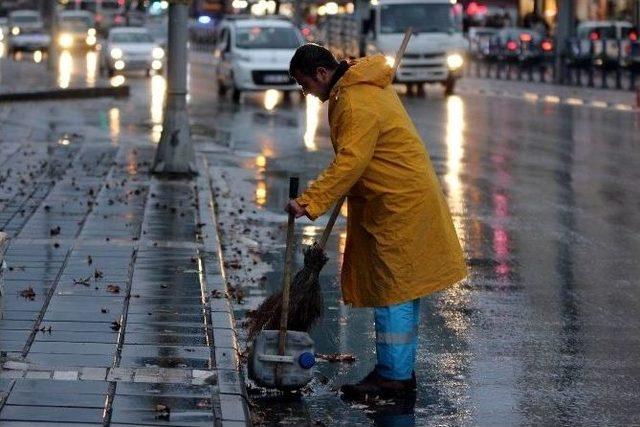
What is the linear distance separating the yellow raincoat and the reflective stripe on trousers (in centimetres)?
8

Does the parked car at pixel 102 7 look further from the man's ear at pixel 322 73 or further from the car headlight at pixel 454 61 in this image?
the man's ear at pixel 322 73

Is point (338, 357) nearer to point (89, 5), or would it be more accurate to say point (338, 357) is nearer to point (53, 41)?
point (53, 41)

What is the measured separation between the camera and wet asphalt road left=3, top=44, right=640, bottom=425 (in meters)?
7.67

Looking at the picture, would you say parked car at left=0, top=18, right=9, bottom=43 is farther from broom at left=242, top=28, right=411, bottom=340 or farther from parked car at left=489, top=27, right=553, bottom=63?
broom at left=242, top=28, right=411, bottom=340

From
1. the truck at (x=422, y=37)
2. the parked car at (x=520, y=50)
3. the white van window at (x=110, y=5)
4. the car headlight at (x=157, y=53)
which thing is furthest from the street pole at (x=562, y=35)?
the white van window at (x=110, y=5)

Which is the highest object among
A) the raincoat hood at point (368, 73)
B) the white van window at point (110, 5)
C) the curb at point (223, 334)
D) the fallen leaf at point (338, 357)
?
the white van window at point (110, 5)

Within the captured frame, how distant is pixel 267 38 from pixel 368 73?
102ft

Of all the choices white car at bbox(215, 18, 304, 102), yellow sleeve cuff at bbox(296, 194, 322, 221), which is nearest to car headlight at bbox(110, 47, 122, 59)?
white car at bbox(215, 18, 304, 102)

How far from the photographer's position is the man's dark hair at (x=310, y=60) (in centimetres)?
756

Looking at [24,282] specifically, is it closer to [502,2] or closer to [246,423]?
[246,423]

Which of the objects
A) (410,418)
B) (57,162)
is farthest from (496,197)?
(410,418)

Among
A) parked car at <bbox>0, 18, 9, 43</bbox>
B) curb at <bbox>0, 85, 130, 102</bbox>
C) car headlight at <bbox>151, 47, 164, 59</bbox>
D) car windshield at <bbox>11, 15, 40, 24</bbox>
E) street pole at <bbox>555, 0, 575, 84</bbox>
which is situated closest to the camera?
curb at <bbox>0, 85, 130, 102</bbox>

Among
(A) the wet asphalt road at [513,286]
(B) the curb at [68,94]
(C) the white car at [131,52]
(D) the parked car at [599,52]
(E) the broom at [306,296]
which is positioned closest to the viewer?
(A) the wet asphalt road at [513,286]

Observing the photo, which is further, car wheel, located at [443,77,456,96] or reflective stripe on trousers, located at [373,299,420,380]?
car wheel, located at [443,77,456,96]
